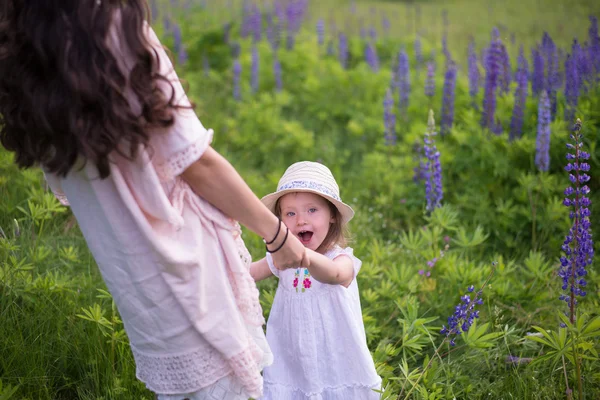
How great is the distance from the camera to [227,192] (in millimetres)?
1631

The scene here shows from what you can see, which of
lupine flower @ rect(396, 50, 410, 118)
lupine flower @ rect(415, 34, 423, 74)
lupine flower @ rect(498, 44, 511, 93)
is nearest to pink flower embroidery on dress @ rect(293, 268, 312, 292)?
lupine flower @ rect(498, 44, 511, 93)

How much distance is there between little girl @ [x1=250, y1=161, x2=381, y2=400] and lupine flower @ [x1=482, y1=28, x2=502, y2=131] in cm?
284

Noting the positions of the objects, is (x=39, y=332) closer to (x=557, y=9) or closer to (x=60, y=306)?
(x=60, y=306)

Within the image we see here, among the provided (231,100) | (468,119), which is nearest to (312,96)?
(231,100)

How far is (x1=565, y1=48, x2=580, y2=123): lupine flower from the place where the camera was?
4.69m

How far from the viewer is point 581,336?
2.26m

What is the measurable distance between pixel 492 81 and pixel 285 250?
359cm

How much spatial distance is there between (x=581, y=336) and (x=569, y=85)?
10.1ft

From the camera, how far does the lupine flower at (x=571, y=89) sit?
4.69m

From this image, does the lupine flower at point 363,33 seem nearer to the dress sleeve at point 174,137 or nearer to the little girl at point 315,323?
the little girl at point 315,323

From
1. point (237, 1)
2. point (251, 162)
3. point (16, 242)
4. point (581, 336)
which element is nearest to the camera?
point (581, 336)

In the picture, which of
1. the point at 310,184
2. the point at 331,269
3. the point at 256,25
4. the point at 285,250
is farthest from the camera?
the point at 256,25

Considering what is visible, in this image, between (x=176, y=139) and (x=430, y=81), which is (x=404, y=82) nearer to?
(x=430, y=81)

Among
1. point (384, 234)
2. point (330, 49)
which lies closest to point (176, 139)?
point (384, 234)
